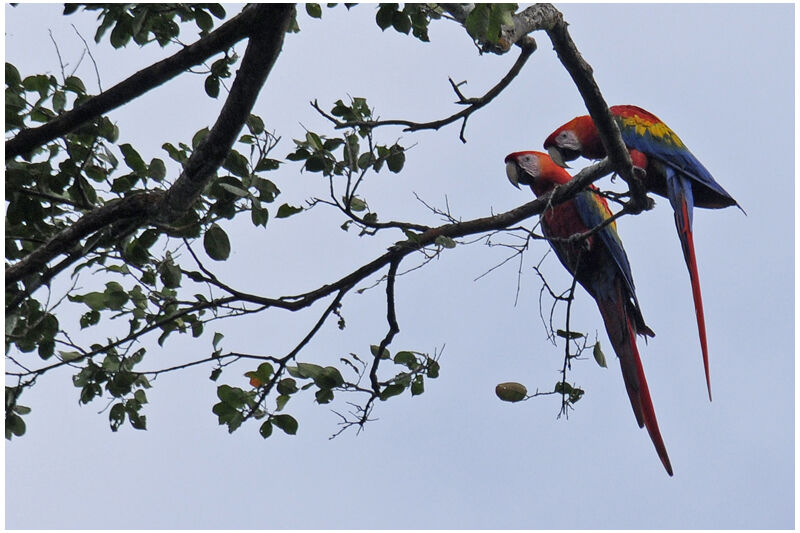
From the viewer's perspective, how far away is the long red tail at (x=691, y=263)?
7.21ft

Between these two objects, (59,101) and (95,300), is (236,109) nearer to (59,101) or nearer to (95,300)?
(59,101)

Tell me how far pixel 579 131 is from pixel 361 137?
120 cm

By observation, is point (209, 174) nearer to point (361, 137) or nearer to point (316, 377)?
point (361, 137)

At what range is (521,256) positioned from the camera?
6.24ft

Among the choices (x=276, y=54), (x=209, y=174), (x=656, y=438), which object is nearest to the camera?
(x=276, y=54)

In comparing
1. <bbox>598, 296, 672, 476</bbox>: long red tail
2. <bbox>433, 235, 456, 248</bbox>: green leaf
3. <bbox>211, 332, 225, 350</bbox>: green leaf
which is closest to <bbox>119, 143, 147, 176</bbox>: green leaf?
<bbox>211, 332, 225, 350</bbox>: green leaf

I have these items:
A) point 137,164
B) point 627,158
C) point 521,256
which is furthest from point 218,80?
point 627,158

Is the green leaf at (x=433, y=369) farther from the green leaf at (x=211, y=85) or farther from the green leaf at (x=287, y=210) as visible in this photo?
the green leaf at (x=211, y=85)

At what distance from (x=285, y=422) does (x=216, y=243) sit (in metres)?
0.48

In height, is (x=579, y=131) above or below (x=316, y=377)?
above

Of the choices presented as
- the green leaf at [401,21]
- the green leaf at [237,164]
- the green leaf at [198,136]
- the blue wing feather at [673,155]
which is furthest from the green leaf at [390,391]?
the blue wing feather at [673,155]

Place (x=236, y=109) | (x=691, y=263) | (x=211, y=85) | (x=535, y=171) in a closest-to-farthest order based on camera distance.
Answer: (x=236, y=109) < (x=211, y=85) < (x=691, y=263) < (x=535, y=171)

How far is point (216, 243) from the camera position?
183 centimetres

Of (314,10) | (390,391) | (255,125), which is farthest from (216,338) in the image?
(314,10)
